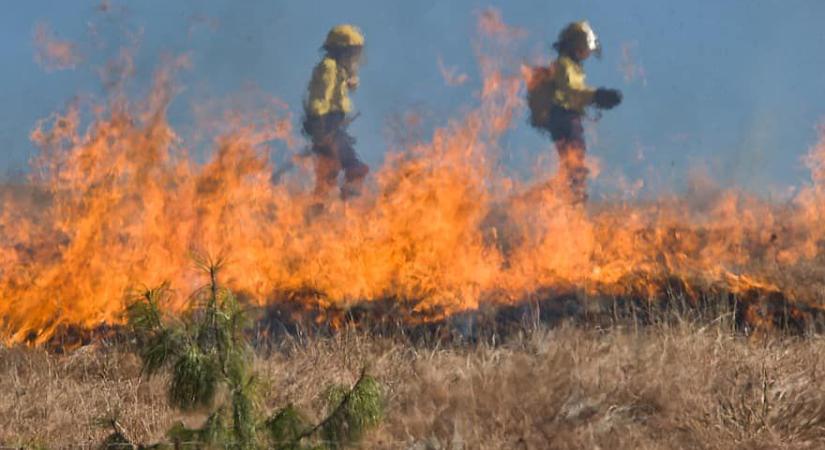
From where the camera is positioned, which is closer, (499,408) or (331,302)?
(499,408)

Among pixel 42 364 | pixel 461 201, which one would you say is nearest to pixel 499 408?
pixel 42 364

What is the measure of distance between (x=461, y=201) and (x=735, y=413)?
5332 mm

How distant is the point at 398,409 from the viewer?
509 cm

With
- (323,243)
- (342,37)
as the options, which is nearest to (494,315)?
(323,243)

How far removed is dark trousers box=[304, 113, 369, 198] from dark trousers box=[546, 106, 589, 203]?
292 centimetres

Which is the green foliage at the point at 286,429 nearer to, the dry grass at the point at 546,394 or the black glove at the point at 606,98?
the dry grass at the point at 546,394

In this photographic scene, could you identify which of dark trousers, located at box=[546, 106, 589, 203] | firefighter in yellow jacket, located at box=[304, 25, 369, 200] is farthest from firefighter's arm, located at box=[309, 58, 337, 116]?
dark trousers, located at box=[546, 106, 589, 203]

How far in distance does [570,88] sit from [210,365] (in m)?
10.4

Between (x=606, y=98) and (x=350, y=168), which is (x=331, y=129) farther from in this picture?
(x=606, y=98)

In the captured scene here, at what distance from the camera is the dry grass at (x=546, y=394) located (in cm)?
445

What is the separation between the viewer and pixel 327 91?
12367mm

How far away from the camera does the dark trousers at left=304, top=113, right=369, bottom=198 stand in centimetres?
1227

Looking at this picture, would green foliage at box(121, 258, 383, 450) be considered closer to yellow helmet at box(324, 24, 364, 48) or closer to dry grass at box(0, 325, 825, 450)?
dry grass at box(0, 325, 825, 450)

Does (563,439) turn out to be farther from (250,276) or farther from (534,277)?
(250,276)
